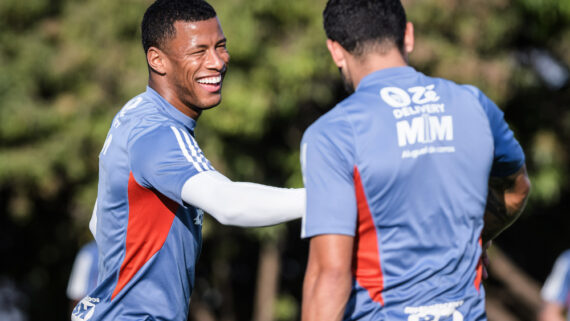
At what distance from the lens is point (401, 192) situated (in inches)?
106

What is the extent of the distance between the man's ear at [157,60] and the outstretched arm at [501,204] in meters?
1.53

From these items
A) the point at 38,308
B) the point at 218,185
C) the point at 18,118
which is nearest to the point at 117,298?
the point at 218,185

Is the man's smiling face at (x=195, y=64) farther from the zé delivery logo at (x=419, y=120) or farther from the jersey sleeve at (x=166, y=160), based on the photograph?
the zé delivery logo at (x=419, y=120)

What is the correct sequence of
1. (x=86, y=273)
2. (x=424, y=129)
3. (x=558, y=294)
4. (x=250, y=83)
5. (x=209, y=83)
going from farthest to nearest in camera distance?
(x=250, y=83), (x=86, y=273), (x=558, y=294), (x=209, y=83), (x=424, y=129)

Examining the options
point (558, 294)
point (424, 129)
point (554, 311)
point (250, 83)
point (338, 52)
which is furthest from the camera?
point (250, 83)

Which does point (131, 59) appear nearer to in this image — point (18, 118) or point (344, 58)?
point (18, 118)

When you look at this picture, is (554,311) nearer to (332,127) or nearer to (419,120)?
(419,120)

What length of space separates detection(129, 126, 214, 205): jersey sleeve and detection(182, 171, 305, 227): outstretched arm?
44mm

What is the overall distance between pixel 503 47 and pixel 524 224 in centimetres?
424

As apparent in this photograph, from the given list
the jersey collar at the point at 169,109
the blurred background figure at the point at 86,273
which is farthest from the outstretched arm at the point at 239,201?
the blurred background figure at the point at 86,273

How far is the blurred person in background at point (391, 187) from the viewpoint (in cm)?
268

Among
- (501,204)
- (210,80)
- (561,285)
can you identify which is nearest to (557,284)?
(561,285)

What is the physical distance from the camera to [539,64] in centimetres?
1081

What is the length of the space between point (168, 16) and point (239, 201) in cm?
102
